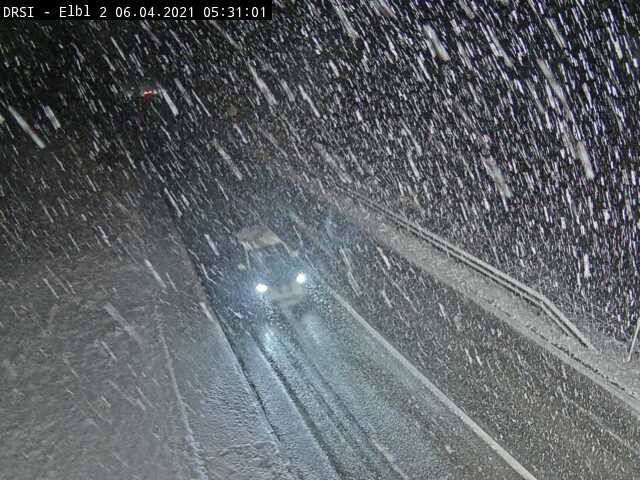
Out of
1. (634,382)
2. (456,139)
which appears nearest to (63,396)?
(634,382)

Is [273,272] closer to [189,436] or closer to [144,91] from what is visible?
[189,436]

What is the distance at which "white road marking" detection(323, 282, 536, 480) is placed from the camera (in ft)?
18.5

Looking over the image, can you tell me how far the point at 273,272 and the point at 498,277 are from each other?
383 centimetres

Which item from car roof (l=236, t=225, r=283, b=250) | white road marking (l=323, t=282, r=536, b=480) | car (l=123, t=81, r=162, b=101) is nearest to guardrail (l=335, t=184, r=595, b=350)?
white road marking (l=323, t=282, r=536, b=480)

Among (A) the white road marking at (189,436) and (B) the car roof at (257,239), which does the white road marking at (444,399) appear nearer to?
(B) the car roof at (257,239)

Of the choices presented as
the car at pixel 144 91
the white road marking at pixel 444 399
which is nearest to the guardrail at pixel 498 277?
the white road marking at pixel 444 399

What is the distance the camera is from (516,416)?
637 centimetres

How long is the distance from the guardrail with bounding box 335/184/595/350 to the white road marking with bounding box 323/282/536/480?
7.19ft

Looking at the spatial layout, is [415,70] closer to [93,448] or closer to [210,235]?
[210,235]

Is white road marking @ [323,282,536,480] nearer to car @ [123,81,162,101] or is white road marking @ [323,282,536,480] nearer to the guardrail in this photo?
the guardrail

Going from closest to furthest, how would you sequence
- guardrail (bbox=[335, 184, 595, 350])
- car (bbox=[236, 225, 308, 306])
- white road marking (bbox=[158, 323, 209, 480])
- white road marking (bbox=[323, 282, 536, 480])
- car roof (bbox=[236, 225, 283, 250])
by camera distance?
1. white road marking (bbox=[158, 323, 209, 480])
2. white road marking (bbox=[323, 282, 536, 480])
3. guardrail (bbox=[335, 184, 595, 350])
4. car (bbox=[236, 225, 308, 306])
5. car roof (bbox=[236, 225, 283, 250])

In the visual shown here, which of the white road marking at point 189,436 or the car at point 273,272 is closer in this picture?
the white road marking at point 189,436

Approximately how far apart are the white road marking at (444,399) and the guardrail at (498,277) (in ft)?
7.19

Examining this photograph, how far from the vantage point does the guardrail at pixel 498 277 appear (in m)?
7.45
